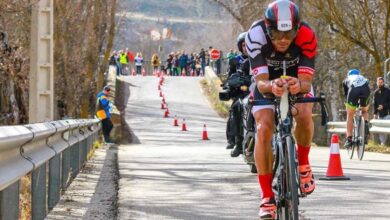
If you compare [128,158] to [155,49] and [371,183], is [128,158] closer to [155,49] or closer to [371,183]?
[371,183]

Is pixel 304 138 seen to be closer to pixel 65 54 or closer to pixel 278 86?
pixel 278 86

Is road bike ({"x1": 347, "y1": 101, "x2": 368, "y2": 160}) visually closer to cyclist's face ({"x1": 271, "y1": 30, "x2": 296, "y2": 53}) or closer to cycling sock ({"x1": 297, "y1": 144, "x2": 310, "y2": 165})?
cycling sock ({"x1": 297, "y1": 144, "x2": 310, "y2": 165})

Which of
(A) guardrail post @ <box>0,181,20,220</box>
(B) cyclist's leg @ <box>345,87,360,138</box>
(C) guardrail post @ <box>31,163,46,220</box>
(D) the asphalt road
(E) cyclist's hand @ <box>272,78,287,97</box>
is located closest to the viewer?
(A) guardrail post @ <box>0,181,20,220</box>

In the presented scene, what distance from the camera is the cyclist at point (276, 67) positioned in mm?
7633

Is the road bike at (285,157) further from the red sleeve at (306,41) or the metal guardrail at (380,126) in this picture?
the metal guardrail at (380,126)

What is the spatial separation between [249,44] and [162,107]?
141ft

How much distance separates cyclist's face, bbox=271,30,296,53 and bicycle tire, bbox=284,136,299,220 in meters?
0.79

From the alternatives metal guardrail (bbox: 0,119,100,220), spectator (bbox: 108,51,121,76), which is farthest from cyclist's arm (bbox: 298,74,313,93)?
spectator (bbox: 108,51,121,76)

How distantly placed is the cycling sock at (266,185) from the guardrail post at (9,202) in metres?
2.07

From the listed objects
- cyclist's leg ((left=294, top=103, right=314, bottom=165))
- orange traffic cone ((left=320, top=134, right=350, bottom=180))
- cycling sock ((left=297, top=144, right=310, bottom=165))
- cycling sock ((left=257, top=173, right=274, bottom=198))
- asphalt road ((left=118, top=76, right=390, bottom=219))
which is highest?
cyclist's leg ((left=294, top=103, right=314, bottom=165))

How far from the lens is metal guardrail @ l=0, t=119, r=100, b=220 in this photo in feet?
20.4

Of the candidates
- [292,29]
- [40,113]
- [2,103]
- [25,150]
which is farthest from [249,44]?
[2,103]

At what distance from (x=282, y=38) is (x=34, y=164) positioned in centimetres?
211

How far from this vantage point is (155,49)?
16675 centimetres
